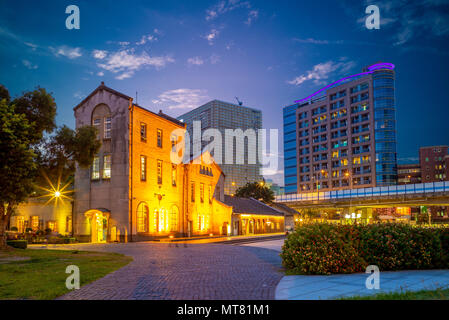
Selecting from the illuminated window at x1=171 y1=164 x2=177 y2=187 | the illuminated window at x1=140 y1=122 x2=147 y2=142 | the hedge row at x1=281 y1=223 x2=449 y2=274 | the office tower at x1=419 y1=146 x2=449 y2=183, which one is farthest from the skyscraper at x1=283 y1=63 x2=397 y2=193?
the hedge row at x1=281 y1=223 x2=449 y2=274

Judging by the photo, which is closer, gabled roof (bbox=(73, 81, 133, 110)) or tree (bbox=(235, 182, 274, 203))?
gabled roof (bbox=(73, 81, 133, 110))

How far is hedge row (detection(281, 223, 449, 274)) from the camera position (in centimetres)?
1298

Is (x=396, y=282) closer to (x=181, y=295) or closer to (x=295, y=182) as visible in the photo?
(x=181, y=295)

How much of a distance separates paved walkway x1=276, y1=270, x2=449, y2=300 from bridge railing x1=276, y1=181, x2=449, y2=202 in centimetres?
6325

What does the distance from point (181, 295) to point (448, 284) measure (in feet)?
24.0

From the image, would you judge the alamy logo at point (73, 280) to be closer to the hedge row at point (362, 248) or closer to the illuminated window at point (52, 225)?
the hedge row at point (362, 248)

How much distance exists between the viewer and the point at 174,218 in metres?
41.0

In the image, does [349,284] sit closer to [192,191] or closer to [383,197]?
[192,191]

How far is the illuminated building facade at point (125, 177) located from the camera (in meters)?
34.6

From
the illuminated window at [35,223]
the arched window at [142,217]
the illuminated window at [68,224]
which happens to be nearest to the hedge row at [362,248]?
the arched window at [142,217]

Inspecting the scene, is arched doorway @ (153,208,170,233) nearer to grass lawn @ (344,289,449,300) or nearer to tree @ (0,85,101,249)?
tree @ (0,85,101,249)

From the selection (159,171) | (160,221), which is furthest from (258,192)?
(160,221)

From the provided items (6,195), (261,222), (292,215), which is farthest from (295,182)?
(6,195)

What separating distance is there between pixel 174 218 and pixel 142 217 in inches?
228
